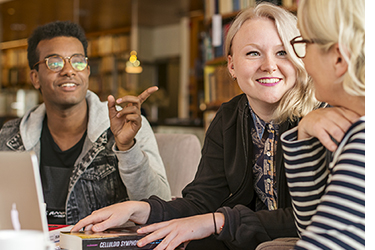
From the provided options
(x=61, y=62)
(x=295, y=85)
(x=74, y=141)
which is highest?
(x=61, y=62)

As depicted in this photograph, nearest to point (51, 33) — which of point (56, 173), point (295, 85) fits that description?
point (56, 173)

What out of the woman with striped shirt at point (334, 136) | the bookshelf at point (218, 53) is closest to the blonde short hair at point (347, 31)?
the woman with striped shirt at point (334, 136)

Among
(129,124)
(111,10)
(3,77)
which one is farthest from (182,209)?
(3,77)

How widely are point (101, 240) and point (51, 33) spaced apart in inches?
47.5

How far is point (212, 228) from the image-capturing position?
43.1 inches

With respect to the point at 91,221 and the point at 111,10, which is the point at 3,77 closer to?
the point at 111,10

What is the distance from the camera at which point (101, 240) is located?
903 mm

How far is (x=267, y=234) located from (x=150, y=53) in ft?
26.4

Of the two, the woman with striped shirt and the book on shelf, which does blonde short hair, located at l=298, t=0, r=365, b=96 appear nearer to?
the woman with striped shirt

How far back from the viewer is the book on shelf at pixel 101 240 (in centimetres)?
89

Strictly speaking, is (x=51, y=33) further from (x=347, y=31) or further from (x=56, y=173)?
(x=347, y=31)

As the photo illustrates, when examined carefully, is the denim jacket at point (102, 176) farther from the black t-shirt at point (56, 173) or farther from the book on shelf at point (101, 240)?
the book on shelf at point (101, 240)

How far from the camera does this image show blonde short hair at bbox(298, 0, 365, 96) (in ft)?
2.42

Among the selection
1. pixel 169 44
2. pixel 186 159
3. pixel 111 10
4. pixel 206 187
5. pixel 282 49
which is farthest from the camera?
pixel 169 44
